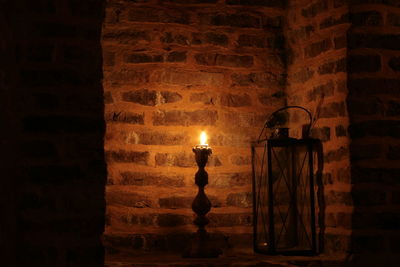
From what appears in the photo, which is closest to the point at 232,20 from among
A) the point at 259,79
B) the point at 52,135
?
the point at 259,79

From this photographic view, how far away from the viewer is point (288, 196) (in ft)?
10.9

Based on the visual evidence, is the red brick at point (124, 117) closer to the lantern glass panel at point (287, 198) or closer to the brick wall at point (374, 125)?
the lantern glass panel at point (287, 198)

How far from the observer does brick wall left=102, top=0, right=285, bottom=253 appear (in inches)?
140

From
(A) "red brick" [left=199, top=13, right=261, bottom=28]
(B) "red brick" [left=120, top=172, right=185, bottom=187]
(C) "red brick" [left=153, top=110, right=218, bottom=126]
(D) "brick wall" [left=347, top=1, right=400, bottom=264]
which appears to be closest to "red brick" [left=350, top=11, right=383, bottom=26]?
(D) "brick wall" [left=347, top=1, right=400, bottom=264]

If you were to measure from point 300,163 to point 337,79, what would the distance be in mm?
536

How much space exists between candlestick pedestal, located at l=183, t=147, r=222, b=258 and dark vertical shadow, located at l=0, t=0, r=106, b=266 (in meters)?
0.91

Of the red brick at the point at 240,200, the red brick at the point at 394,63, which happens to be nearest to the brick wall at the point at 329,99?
the red brick at the point at 394,63

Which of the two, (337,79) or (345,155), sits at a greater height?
(337,79)

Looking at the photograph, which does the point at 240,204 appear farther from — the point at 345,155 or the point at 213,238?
the point at 345,155

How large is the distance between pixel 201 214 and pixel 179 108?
736 millimetres

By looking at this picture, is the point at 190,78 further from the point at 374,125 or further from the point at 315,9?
the point at 374,125

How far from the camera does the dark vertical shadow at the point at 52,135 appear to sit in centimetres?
239

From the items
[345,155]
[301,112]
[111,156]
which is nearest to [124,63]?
[111,156]

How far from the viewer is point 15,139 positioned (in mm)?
2418
